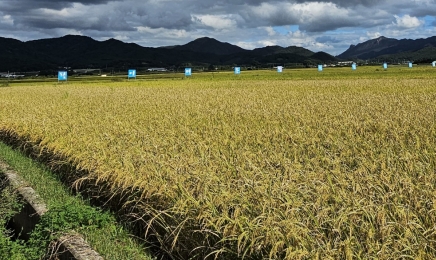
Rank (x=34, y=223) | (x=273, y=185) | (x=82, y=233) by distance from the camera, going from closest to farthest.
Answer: (x=273, y=185)
(x=82, y=233)
(x=34, y=223)

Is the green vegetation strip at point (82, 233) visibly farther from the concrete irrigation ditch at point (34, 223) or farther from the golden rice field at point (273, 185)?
the golden rice field at point (273, 185)

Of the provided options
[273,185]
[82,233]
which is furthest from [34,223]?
[273,185]

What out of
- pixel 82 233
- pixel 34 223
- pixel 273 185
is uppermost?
pixel 273 185

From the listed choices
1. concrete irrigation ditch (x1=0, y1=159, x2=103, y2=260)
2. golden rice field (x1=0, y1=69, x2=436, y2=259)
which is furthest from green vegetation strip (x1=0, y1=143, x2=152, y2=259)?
golden rice field (x1=0, y1=69, x2=436, y2=259)

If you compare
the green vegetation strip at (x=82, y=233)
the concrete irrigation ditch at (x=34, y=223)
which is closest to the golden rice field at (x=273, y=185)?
the green vegetation strip at (x=82, y=233)

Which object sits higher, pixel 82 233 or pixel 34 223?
pixel 82 233

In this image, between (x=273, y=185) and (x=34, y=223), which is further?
(x=34, y=223)

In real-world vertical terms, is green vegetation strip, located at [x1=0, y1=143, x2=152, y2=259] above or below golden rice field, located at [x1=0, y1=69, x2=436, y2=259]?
below

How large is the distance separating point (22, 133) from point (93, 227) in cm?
561

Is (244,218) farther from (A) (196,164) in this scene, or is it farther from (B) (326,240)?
(A) (196,164)

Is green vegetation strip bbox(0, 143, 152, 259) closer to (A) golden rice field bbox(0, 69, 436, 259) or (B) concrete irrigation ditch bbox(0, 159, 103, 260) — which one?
(B) concrete irrigation ditch bbox(0, 159, 103, 260)

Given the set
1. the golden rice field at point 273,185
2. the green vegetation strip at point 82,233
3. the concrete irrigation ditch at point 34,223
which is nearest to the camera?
the golden rice field at point 273,185

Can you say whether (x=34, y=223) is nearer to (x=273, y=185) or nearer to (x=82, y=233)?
(x=82, y=233)

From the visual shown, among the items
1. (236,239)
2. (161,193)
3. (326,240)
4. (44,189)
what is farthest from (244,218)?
(44,189)
